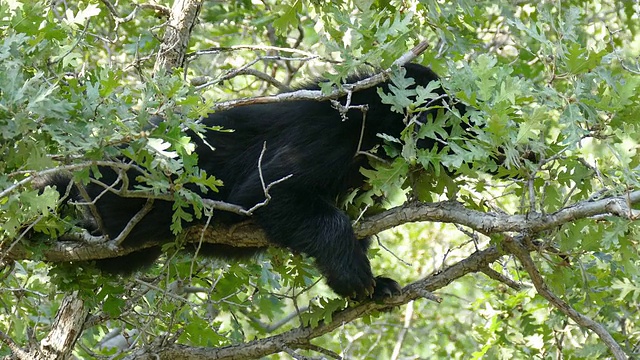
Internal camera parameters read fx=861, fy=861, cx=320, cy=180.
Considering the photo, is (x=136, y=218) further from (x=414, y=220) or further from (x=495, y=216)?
(x=495, y=216)

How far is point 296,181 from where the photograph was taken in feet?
15.8

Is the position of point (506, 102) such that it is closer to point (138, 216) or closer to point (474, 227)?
point (474, 227)

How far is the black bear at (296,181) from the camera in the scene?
4668 mm

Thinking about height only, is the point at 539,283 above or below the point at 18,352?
above

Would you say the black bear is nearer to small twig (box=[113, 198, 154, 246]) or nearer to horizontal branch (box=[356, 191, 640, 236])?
horizontal branch (box=[356, 191, 640, 236])

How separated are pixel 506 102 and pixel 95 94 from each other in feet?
5.15

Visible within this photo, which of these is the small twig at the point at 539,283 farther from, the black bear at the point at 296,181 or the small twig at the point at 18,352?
the small twig at the point at 18,352

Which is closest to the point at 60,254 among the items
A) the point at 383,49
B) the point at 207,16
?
the point at 383,49

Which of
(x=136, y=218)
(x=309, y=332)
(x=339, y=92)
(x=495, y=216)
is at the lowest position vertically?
(x=309, y=332)

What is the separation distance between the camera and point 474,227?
12.6ft

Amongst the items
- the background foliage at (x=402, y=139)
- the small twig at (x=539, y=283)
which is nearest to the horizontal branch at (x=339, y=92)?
the background foliage at (x=402, y=139)

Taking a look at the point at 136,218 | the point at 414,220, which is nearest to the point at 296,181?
the point at 414,220

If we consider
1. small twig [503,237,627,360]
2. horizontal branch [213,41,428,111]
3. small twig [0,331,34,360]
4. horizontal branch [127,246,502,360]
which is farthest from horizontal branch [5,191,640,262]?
horizontal branch [213,41,428,111]

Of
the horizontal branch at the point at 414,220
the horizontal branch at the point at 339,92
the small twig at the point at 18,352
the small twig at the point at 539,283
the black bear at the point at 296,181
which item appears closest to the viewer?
the horizontal branch at the point at 414,220
